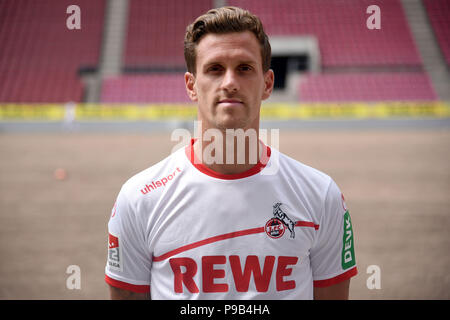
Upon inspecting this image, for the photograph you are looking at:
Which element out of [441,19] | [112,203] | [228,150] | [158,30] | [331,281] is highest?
[441,19]

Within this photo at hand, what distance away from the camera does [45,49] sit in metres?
22.8

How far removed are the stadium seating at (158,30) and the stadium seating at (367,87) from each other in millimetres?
7778

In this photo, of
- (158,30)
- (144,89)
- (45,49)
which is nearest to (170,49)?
(158,30)

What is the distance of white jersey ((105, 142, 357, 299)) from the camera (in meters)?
1.51

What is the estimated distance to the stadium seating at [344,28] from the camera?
73.7 ft

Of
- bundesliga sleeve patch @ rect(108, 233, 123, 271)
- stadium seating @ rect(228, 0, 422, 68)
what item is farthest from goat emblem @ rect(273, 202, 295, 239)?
stadium seating @ rect(228, 0, 422, 68)

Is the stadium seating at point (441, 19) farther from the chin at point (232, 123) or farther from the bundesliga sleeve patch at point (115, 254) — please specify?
the bundesliga sleeve patch at point (115, 254)

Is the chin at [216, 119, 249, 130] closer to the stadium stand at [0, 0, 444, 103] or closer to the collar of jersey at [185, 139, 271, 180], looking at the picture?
the collar of jersey at [185, 139, 271, 180]

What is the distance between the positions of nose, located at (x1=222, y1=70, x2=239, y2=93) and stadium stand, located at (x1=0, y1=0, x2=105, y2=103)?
20.0 m

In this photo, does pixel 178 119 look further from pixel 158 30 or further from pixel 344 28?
pixel 344 28

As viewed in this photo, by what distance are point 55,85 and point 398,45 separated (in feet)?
64.8

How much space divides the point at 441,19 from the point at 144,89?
1920 cm
